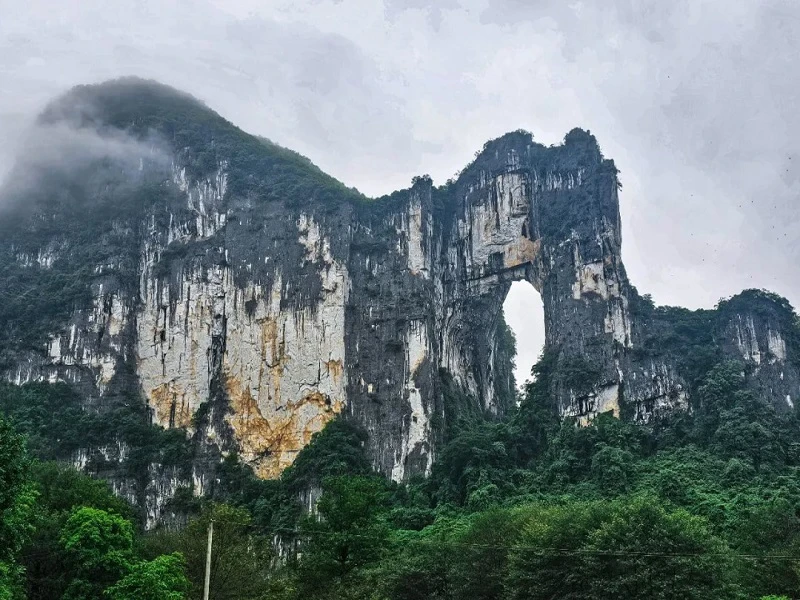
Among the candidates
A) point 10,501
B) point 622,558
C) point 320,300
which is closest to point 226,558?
point 10,501

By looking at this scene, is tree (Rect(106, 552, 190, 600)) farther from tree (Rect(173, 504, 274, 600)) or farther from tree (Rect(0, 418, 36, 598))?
tree (Rect(0, 418, 36, 598))

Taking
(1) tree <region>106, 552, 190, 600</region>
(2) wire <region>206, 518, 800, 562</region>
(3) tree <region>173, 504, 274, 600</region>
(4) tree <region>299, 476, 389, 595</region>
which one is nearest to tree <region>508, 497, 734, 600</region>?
(2) wire <region>206, 518, 800, 562</region>

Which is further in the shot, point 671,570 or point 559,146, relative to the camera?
point 559,146

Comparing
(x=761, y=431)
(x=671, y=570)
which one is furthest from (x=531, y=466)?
(x=671, y=570)

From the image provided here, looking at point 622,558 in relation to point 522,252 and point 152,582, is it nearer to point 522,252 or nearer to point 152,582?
point 152,582

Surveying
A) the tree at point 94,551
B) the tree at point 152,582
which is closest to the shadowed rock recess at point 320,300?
the tree at point 94,551

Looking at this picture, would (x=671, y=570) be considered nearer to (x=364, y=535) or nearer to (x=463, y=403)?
(x=364, y=535)
